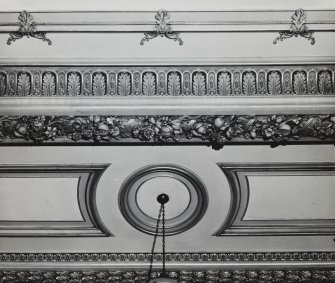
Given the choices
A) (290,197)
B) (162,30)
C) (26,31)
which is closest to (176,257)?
(290,197)

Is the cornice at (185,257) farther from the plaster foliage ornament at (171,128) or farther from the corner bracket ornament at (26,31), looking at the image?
the corner bracket ornament at (26,31)

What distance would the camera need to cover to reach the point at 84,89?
Answer: 3580 mm

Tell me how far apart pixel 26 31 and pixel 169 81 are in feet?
3.73

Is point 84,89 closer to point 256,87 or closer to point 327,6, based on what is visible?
point 256,87

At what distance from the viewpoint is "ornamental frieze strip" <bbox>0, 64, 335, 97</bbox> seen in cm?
356

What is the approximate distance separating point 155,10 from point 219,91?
0.80 meters

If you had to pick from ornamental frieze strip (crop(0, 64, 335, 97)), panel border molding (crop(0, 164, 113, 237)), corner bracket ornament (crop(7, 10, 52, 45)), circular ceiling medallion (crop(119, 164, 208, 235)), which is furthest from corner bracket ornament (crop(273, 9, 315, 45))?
panel border molding (crop(0, 164, 113, 237))

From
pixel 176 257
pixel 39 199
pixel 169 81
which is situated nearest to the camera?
pixel 169 81

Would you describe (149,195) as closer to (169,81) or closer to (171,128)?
(171,128)

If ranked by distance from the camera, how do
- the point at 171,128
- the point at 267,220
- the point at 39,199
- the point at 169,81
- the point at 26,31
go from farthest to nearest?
the point at 267,220, the point at 39,199, the point at 171,128, the point at 169,81, the point at 26,31

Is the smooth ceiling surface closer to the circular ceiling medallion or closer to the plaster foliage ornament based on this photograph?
the circular ceiling medallion

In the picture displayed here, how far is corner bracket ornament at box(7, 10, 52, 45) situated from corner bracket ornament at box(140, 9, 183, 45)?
0.75 m

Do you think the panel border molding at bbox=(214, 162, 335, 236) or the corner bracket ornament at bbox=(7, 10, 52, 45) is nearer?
the corner bracket ornament at bbox=(7, 10, 52, 45)

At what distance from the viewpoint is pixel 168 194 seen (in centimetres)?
458
